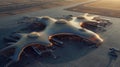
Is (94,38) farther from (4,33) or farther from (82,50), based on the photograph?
(4,33)

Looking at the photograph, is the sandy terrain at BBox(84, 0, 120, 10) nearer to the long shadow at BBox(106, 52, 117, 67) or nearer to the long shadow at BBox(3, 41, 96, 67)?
the long shadow at BBox(3, 41, 96, 67)

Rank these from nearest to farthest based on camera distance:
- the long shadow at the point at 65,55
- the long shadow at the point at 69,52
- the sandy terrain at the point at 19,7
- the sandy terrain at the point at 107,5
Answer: the long shadow at the point at 65,55
the long shadow at the point at 69,52
the sandy terrain at the point at 19,7
the sandy terrain at the point at 107,5

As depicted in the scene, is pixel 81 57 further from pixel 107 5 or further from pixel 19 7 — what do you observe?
pixel 107 5

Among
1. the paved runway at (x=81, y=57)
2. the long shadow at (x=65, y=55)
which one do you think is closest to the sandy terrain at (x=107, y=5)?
the paved runway at (x=81, y=57)

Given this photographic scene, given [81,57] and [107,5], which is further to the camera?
[107,5]

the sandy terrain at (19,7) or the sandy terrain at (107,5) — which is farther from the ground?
the sandy terrain at (19,7)

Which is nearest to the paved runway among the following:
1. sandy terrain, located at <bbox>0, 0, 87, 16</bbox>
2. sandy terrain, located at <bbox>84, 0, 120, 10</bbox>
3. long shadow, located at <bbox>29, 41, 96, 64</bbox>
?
long shadow, located at <bbox>29, 41, 96, 64</bbox>

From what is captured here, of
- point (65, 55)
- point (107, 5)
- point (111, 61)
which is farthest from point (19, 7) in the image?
point (111, 61)

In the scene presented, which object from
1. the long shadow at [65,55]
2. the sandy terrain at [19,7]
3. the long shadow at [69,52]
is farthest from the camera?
the sandy terrain at [19,7]

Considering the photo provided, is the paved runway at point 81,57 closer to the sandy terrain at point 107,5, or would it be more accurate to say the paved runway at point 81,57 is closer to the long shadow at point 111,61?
the long shadow at point 111,61

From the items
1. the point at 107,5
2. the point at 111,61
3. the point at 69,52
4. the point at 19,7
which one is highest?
the point at 69,52

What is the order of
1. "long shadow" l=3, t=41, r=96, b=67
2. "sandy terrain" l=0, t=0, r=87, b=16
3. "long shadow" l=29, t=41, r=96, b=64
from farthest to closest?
1. "sandy terrain" l=0, t=0, r=87, b=16
2. "long shadow" l=29, t=41, r=96, b=64
3. "long shadow" l=3, t=41, r=96, b=67

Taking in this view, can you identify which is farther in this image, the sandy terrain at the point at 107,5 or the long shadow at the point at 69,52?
the sandy terrain at the point at 107,5
